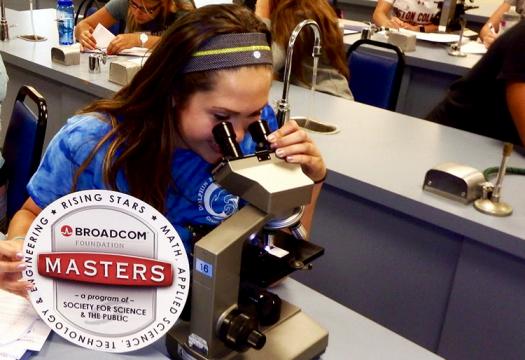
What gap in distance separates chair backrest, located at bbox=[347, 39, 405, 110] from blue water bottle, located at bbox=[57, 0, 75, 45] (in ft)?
4.23

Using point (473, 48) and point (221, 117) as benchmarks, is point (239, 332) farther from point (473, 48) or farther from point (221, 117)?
point (473, 48)

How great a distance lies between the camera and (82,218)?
2.72ft

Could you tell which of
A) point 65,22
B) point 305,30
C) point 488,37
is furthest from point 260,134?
point 488,37

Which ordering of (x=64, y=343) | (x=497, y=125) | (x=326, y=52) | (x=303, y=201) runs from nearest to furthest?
(x=303, y=201)
(x=64, y=343)
(x=497, y=125)
(x=326, y=52)

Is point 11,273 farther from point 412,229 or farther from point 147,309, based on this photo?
point 412,229

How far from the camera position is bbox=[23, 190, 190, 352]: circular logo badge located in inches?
32.6

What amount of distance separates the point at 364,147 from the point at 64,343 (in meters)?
1.17

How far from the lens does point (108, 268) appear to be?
841mm

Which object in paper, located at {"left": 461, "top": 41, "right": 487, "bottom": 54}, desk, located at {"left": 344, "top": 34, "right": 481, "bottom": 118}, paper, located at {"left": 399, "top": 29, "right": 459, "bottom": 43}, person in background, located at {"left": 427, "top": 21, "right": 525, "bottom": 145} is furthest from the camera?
paper, located at {"left": 399, "top": 29, "right": 459, "bottom": 43}

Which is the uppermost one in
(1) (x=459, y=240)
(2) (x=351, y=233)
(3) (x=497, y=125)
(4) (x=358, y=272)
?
(3) (x=497, y=125)

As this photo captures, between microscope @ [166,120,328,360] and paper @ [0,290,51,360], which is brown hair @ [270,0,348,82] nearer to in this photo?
microscope @ [166,120,328,360]

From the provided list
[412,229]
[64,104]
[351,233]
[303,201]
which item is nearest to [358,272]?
[351,233]

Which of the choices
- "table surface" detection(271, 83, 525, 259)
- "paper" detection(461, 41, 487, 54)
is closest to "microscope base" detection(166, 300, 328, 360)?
"table surface" detection(271, 83, 525, 259)

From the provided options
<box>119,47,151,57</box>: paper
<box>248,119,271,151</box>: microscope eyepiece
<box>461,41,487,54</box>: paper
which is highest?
<box>248,119,271,151</box>: microscope eyepiece
